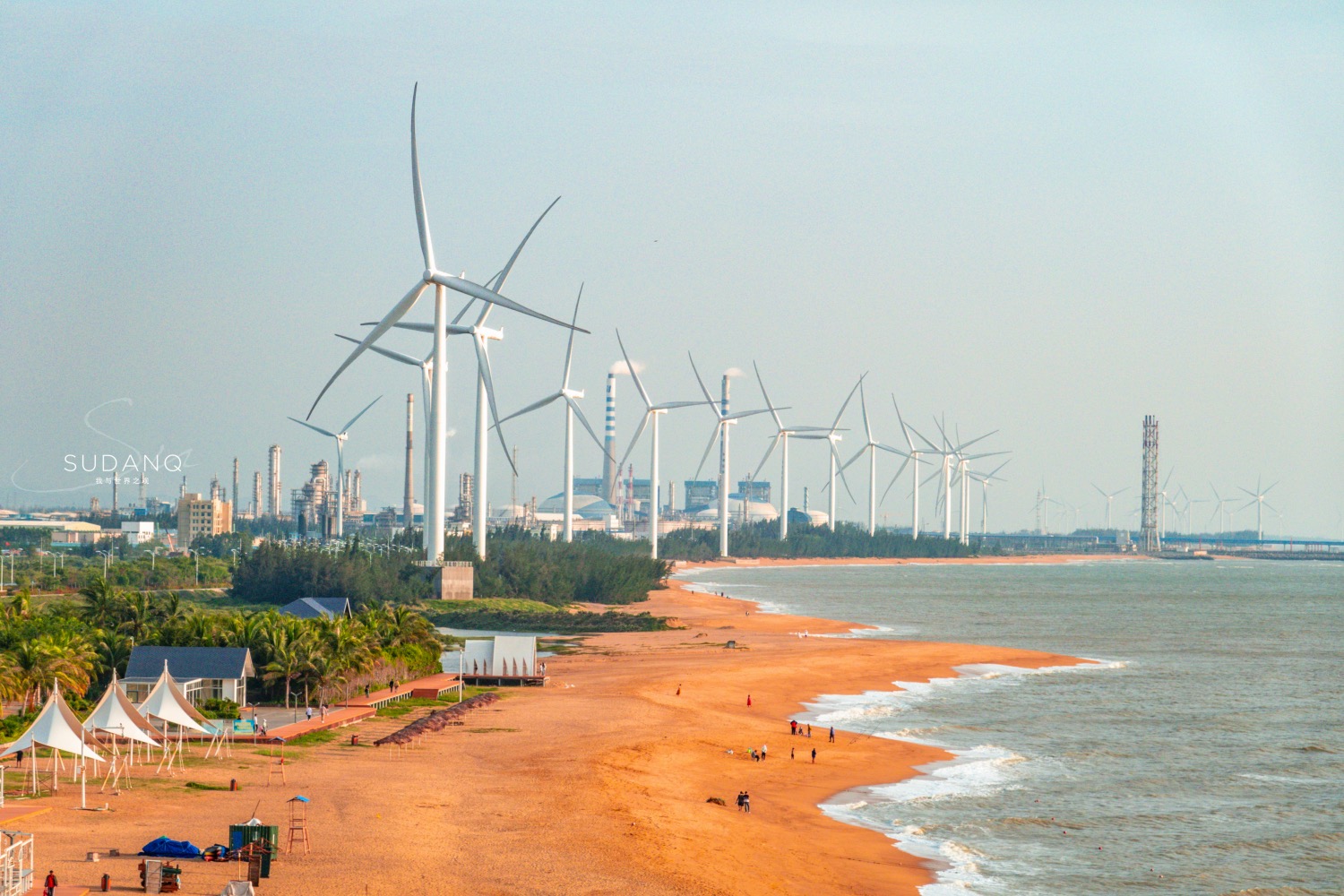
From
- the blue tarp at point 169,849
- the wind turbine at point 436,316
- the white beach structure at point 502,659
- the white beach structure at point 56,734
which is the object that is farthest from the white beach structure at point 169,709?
the wind turbine at point 436,316

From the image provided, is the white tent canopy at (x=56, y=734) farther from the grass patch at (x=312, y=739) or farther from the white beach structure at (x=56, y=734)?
the grass patch at (x=312, y=739)

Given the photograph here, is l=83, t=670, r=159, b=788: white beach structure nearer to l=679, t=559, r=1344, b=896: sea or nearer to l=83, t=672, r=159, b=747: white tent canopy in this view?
l=83, t=672, r=159, b=747: white tent canopy

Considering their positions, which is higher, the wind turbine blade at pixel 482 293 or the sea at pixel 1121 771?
the wind turbine blade at pixel 482 293

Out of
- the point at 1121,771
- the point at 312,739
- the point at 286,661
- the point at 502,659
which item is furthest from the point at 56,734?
the point at 1121,771

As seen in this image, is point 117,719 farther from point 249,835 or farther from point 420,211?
point 420,211

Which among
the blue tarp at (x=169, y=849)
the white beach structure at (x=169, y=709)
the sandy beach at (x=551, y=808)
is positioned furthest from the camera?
the white beach structure at (x=169, y=709)

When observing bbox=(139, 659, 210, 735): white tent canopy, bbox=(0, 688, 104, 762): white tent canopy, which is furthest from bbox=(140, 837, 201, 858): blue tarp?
bbox=(139, 659, 210, 735): white tent canopy
